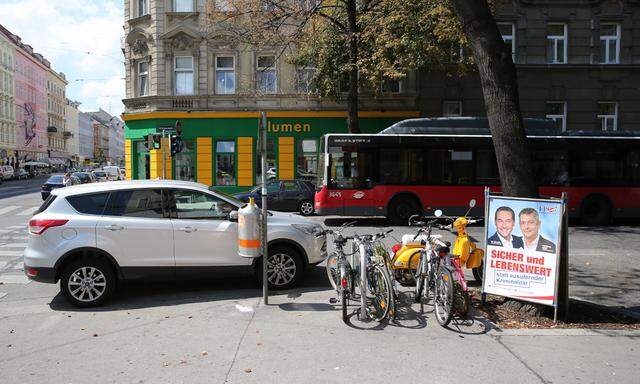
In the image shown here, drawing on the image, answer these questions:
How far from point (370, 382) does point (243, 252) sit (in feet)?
8.85

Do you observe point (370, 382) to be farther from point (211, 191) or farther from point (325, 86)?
point (325, 86)

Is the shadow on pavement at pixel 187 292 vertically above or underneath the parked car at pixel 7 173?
underneath

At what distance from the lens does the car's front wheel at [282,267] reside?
24.0 ft

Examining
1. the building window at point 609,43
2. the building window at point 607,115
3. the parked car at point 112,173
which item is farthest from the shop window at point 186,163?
the building window at point 609,43

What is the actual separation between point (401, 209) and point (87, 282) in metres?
10.7

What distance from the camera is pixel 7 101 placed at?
242 ft

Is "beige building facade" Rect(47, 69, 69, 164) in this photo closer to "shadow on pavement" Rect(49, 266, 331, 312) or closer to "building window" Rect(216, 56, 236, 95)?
"building window" Rect(216, 56, 236, 95)

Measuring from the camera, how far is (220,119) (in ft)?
85.4

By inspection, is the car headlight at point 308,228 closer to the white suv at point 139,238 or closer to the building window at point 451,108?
the white suv at point 139,238

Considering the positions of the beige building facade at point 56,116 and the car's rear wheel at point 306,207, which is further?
the beige building facade at point 56,116

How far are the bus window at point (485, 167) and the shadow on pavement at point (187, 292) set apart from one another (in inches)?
364

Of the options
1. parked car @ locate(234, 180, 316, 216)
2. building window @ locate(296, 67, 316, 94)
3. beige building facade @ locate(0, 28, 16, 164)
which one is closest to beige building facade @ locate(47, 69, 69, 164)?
beige building facade @ locate(0, 28, 16, 164)

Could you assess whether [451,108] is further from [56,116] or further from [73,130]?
[73,130]

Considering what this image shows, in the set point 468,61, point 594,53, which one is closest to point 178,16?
point 468,61
